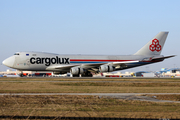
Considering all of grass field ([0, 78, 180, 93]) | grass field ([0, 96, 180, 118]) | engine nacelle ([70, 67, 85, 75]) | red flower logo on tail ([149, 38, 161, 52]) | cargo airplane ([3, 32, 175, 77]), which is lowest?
grass field ([0, 96, 180, 118])

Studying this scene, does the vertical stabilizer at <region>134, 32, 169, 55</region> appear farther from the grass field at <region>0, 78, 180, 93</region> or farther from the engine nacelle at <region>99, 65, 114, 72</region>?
the grass field at <region>0, 78, 180, 93</region>

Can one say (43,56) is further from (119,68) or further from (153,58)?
(153,58)

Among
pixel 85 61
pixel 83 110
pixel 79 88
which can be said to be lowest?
pixel 83 110

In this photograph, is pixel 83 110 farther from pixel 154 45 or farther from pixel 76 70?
pixel 154 45

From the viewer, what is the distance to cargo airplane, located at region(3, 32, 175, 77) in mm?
52031

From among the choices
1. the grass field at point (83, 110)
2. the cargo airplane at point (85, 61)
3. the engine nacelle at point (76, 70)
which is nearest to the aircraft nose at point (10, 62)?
the cargo airplane at point (85, 61)

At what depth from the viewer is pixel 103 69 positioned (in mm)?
52656

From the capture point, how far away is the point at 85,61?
5506 cm

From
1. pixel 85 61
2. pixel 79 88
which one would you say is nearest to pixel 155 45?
pixel 85 61

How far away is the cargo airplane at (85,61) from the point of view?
171 feet

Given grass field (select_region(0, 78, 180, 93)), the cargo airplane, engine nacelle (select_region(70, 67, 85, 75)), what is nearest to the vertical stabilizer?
the cargo airplane

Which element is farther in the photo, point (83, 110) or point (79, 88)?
point (79, 88)

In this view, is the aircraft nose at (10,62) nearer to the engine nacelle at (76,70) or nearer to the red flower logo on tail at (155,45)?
the engine nacelle at (76,70)

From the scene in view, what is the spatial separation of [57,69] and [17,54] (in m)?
8.57
